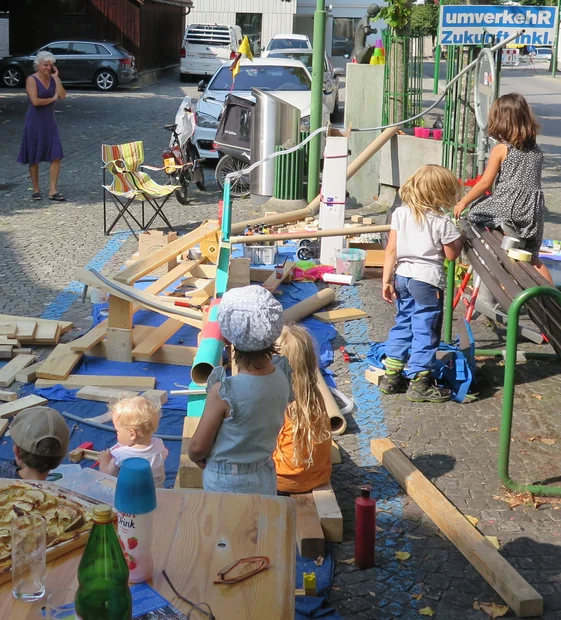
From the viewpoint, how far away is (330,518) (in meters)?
4.36

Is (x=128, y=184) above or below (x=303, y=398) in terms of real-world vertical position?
above

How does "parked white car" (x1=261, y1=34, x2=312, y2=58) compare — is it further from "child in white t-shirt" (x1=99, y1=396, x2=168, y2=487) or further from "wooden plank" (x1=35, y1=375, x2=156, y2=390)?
"child in white t-shirt" (x1=99, y1=396, x2=168, y2=487)

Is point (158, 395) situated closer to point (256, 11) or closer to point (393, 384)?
point (393, 384)

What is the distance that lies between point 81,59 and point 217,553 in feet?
103

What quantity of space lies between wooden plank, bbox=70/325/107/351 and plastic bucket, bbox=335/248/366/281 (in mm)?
3045

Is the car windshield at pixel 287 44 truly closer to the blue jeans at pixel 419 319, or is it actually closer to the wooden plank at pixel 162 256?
the wooden plank at pixel 162 256

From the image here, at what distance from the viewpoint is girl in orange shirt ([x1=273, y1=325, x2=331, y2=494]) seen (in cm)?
439

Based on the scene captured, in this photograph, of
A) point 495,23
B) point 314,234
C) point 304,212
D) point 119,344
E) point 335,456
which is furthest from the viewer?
point 304,212

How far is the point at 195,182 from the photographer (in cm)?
1389

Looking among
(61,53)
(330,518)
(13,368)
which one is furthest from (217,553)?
(61,53)

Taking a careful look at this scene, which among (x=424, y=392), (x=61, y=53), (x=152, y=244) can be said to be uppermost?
(x=61, y=53)

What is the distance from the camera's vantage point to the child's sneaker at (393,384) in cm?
638

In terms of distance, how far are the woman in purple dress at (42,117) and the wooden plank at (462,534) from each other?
8.28m

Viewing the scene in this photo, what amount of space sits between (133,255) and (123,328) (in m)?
2.80
